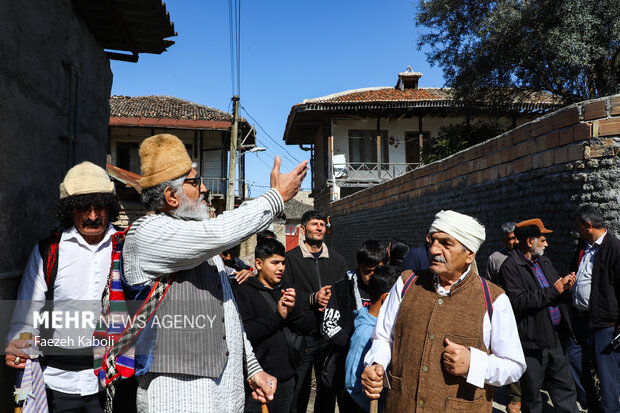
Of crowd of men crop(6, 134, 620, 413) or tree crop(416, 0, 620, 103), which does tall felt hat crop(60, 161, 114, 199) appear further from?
tree crop(416, 0, 620, 103)

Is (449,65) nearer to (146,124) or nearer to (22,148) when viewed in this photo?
(146,124)

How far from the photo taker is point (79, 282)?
8.27ft

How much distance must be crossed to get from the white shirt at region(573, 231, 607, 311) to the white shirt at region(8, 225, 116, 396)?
3.66 metres

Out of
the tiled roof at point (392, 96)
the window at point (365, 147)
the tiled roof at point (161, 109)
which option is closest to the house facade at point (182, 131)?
the tiled roof at point (161, 109)

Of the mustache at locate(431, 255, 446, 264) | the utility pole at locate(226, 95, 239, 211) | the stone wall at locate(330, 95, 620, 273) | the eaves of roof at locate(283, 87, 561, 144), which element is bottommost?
the mustache at locate(431, 255, 446, 264)

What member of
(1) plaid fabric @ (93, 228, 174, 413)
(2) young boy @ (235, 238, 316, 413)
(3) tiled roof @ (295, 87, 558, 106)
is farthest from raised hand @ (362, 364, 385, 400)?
(3) tiled roof @ (295, 87, 558, 106)

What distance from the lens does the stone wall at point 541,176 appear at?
4.66 metres

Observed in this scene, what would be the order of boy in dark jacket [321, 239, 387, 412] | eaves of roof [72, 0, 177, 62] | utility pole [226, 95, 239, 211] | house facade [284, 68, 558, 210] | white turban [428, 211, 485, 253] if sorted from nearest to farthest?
white turban [428, 211, 485, 253], boy in dark jacket [321, 239, 387, 412], eaves of roof [72, 0, 177, 62], utility pole [226, 95, 239, 211], house facade [284, 68, 558, 210]

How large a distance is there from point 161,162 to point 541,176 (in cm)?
506

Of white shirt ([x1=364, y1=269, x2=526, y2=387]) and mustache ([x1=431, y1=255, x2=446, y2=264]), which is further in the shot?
mustache ([x1=431, y1=255, x2=446, y2=264])

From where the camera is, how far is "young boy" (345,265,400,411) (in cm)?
295

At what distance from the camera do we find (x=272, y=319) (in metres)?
3.20

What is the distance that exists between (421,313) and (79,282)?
178 centimetres

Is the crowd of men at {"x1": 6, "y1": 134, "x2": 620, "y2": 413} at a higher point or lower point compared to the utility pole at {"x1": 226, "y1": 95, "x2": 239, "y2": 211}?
lower
